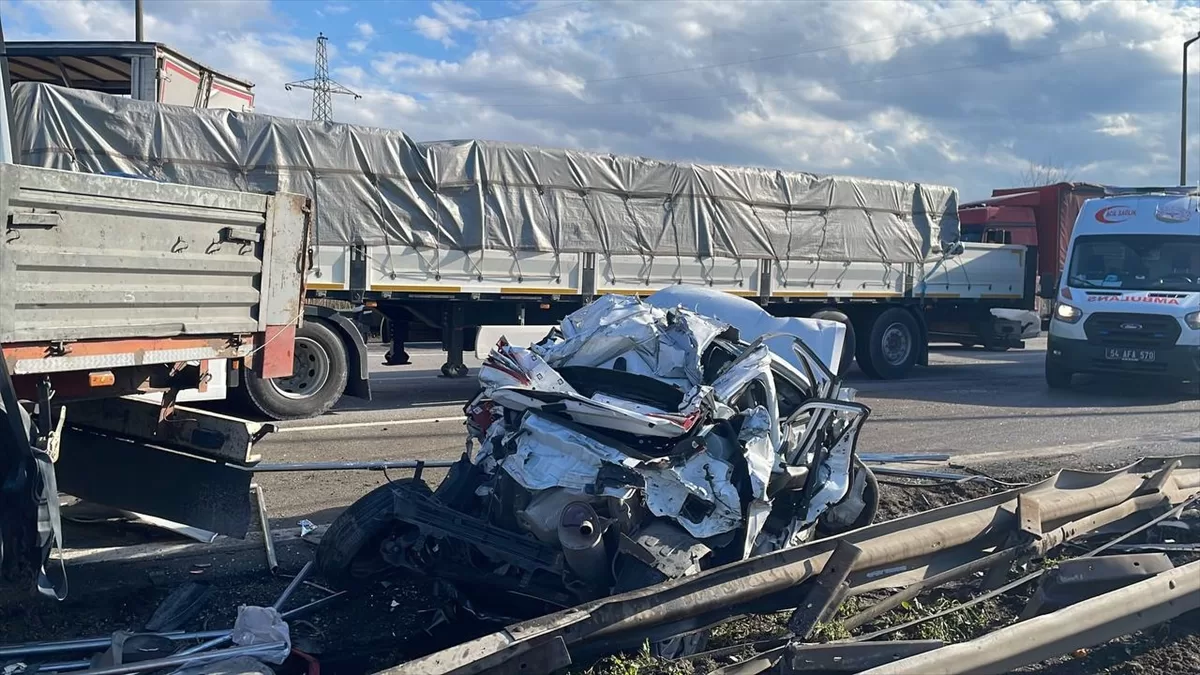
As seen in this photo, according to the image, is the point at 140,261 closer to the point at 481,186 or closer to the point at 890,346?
the point at 481,186

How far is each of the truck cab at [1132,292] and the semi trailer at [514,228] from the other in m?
2.58

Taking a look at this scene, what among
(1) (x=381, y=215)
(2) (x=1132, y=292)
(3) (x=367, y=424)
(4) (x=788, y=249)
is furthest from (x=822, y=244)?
(3) (x=367, y=424)

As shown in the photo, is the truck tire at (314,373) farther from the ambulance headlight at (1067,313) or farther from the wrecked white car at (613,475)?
the ambulance headlight at (1067,313)

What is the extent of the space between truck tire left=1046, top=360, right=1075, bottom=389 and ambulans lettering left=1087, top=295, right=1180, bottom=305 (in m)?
1.03

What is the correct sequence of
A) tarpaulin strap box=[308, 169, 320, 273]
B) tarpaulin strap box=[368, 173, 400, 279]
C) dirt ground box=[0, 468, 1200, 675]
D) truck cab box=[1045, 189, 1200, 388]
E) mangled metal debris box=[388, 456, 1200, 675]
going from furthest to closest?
truck cab box=[1045, 189, 1200, 388] < tarpaulin strap box=[368, 173, 400, 279] < tarpaulin strap box=[308, 169, 320, 273] < dirt ground box=[0, 468, 1200, 675] < mangled metal debris box=[388, 456, 1200, 675]

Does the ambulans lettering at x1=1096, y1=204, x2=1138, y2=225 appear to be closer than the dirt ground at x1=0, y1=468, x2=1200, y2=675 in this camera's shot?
No

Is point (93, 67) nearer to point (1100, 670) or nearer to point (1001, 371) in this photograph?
point (1100, 670)

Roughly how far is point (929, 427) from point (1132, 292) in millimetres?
4708

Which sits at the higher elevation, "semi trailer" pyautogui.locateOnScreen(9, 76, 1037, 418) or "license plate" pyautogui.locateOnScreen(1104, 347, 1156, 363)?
"semi trailer" pyautogui.locateOnScreen(9, 76, 1037, 418)

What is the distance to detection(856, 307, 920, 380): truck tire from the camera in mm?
15227

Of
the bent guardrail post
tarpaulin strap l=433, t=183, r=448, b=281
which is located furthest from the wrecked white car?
tarpaulin strap l=433, t=183, r=448, b=281

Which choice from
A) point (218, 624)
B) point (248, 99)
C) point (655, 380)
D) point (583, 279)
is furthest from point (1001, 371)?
point (218, 624)

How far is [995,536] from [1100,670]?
0.83 metres

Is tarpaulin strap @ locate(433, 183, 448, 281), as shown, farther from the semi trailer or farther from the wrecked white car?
the wrecked white car
